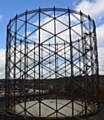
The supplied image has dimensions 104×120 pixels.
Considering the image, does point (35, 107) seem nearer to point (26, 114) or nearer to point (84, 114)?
point (26, 114)

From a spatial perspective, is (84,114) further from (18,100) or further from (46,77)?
(46,77)

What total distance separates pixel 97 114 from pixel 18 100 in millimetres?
4666

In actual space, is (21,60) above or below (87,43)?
below

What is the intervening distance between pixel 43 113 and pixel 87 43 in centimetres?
476

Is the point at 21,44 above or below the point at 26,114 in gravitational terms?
above

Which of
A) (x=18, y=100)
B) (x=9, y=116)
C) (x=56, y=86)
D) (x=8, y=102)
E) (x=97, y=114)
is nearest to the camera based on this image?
(x=9, y=116)

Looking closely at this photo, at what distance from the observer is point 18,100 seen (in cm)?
1488

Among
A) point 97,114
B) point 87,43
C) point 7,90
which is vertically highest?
point 87,43

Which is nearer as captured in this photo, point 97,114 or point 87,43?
point 97,114

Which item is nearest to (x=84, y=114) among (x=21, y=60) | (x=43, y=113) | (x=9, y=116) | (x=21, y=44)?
(x=43, y=113)

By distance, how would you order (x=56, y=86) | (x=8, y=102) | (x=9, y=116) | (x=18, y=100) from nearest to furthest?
(x=9, y=116) → (x=8, y=102) → (x=18, y=100) → (x=56, y=86)

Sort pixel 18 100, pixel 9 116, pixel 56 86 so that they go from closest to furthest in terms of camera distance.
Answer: pixel 9 116 → pixel 18 100 → pixel 56 86

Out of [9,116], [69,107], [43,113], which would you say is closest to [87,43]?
[69,107]

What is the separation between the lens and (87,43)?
14359 millimetres
